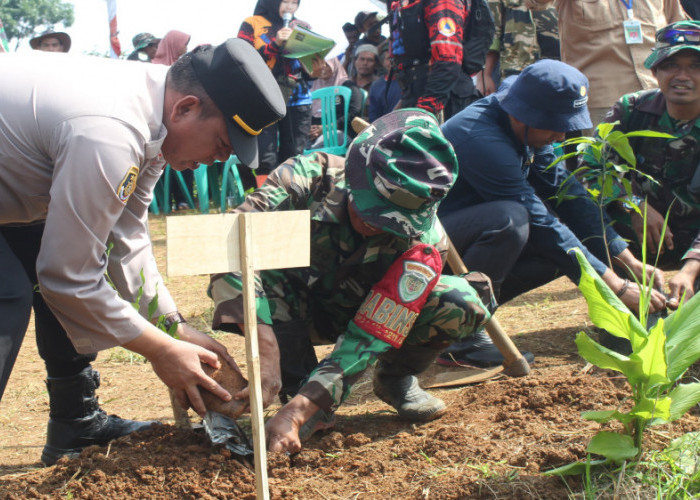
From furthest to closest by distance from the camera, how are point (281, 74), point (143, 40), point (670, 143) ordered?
1. point (143, 40)
2. point (281, 74)
3. point (670, 143)

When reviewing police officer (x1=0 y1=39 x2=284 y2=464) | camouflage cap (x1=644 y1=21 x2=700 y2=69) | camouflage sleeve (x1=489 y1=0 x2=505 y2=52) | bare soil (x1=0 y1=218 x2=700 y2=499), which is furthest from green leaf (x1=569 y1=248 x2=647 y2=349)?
camouflage sleeve (x1=489 y1=0 x2=505 y2=52)

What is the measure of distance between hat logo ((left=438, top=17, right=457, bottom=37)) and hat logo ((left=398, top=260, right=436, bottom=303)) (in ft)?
8.16

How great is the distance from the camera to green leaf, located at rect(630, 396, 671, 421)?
1943 mm

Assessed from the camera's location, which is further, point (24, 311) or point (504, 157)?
point (504, 157)

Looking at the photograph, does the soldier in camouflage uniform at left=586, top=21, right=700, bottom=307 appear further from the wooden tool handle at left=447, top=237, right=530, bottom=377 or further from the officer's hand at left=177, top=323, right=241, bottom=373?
the officer's hand at left=177, top=323, right=241, bottom=373

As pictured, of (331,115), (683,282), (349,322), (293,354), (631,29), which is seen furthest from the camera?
(331,115)

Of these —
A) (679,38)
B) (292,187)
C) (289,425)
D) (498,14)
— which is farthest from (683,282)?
(498,14)

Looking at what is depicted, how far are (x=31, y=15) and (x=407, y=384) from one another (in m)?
33.5

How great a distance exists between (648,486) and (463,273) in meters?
1.36

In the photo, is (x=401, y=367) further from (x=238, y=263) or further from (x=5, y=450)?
(x=5, y=450)

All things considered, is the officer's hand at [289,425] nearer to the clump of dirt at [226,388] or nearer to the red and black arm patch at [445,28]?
the clump of dirt at [226,388]

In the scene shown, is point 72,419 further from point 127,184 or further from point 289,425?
point 127,184

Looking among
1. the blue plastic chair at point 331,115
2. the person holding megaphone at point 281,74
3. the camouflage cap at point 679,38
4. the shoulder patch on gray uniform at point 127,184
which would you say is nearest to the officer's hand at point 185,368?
the shoulder patch on gray uniform at point 127,184

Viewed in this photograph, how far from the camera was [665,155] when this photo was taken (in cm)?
387
